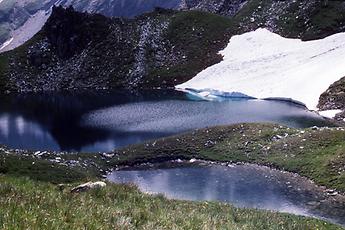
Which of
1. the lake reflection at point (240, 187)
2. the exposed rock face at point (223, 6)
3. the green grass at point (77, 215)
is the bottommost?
the lake reflection at point (240, 187)

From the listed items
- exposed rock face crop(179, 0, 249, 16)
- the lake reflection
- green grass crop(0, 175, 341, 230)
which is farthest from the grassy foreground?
exposed rock face crop(179, 0, 249, 16)

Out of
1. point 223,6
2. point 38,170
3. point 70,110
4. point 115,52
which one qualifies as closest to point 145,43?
point 115,52

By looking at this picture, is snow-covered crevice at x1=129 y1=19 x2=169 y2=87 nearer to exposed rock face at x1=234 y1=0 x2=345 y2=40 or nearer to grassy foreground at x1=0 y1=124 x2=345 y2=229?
exposed rock face at x1=234 y1=0 x2=345 y2=40

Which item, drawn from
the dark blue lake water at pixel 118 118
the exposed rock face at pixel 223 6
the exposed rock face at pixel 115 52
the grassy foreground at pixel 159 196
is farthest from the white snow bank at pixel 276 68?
the exposed rock face at pixel 223 6

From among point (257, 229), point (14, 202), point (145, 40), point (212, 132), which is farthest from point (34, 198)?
point (145, 40)

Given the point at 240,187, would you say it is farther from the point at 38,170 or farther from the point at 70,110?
the point at 70,110

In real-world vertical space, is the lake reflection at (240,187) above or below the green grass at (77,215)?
below

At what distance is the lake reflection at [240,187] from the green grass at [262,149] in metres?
1.66

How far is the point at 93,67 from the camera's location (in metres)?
126

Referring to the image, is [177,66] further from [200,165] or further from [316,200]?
[316,200]

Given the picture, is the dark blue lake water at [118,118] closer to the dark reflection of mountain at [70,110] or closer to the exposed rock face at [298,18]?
the dark reflection of mountain at [70,110]

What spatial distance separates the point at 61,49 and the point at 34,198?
12313 cm

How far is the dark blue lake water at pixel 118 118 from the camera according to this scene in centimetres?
6875

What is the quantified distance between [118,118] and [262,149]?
35806mm
